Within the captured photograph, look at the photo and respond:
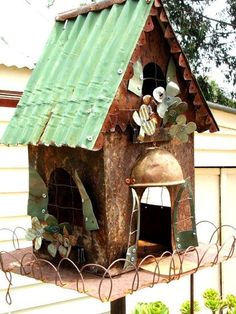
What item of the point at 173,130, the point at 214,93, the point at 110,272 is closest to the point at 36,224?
the point at 110,272

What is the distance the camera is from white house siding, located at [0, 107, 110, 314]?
343 centimetres

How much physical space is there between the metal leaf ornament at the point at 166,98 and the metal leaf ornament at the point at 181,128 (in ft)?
0.19

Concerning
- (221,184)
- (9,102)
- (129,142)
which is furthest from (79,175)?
(221,184)

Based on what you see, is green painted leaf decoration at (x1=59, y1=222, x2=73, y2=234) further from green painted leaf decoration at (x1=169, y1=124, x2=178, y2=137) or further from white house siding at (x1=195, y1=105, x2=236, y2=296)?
white house siding at (x1=195, y1=105, x2=236, y2=296)

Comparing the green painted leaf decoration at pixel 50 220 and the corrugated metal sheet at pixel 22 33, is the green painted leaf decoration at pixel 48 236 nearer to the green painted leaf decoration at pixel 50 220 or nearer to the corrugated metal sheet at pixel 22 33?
the green painted leaf decoration at pixel 50 220

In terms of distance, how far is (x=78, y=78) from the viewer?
1740 millimetres

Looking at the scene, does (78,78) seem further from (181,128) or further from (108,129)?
(181,128)

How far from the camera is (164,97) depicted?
5.75ft

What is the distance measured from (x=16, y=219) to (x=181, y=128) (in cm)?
207

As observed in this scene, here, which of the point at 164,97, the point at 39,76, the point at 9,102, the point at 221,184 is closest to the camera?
the point at 164,97

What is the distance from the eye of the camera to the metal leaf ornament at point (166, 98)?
5.72 ft

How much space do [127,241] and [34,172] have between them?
510mm

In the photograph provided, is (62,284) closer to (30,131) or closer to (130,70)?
(30,131)

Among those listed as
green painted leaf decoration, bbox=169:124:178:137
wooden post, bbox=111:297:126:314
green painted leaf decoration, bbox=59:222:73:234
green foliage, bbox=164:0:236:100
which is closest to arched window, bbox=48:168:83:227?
green painted leaf decoration, bbox=59:222:73:234
